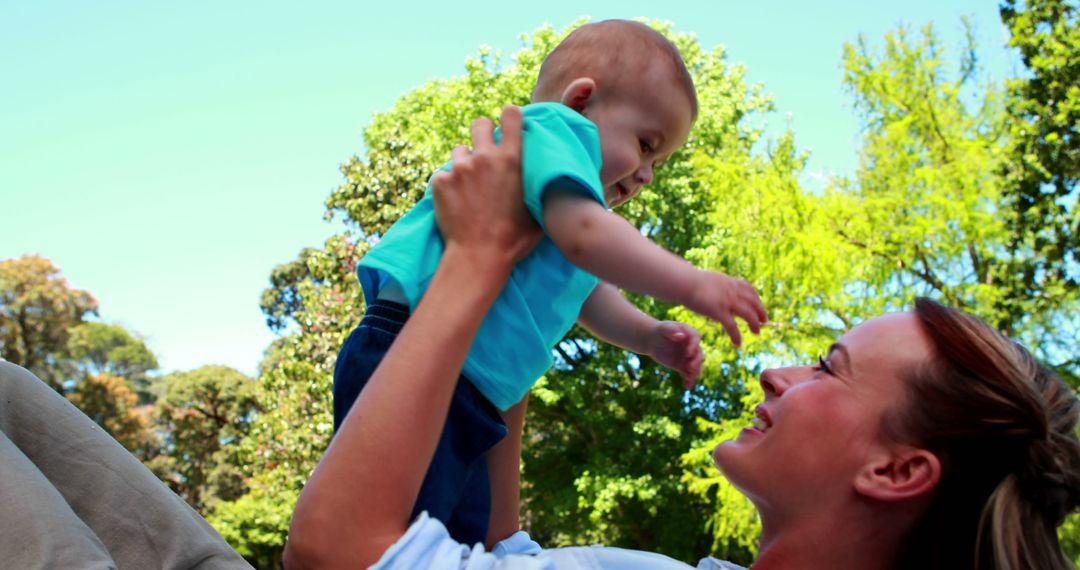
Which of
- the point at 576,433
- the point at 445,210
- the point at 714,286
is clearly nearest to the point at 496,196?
the point at 445,210

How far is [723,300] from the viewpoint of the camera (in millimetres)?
1396

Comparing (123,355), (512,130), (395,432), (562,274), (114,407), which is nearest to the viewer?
(395,432)

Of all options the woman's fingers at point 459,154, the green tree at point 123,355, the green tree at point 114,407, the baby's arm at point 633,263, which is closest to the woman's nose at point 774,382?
the baby's arm at point 633,263

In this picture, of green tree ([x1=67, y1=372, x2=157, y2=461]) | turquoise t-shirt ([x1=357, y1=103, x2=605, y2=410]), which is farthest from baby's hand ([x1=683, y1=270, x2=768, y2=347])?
green tree ([x1=67, y1=372, x2=157, y2=461])

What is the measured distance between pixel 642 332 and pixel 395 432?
0.77 metres

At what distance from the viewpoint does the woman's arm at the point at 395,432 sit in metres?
1.24

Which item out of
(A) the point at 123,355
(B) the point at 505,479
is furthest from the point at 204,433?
(B) the point at 505,479

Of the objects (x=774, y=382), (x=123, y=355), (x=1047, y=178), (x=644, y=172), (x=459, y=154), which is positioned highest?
(x=123, y=355)

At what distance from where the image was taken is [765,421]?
167 centimetres

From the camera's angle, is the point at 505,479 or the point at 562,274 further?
the point at 505,479

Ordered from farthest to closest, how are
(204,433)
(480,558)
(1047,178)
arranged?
1. (204,433)
2. (1047,178)
3. (480,558)

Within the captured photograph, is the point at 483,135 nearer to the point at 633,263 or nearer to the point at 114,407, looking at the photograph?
the point at 633,263

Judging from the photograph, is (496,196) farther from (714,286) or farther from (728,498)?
(728,498)

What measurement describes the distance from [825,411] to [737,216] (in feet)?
39.3
